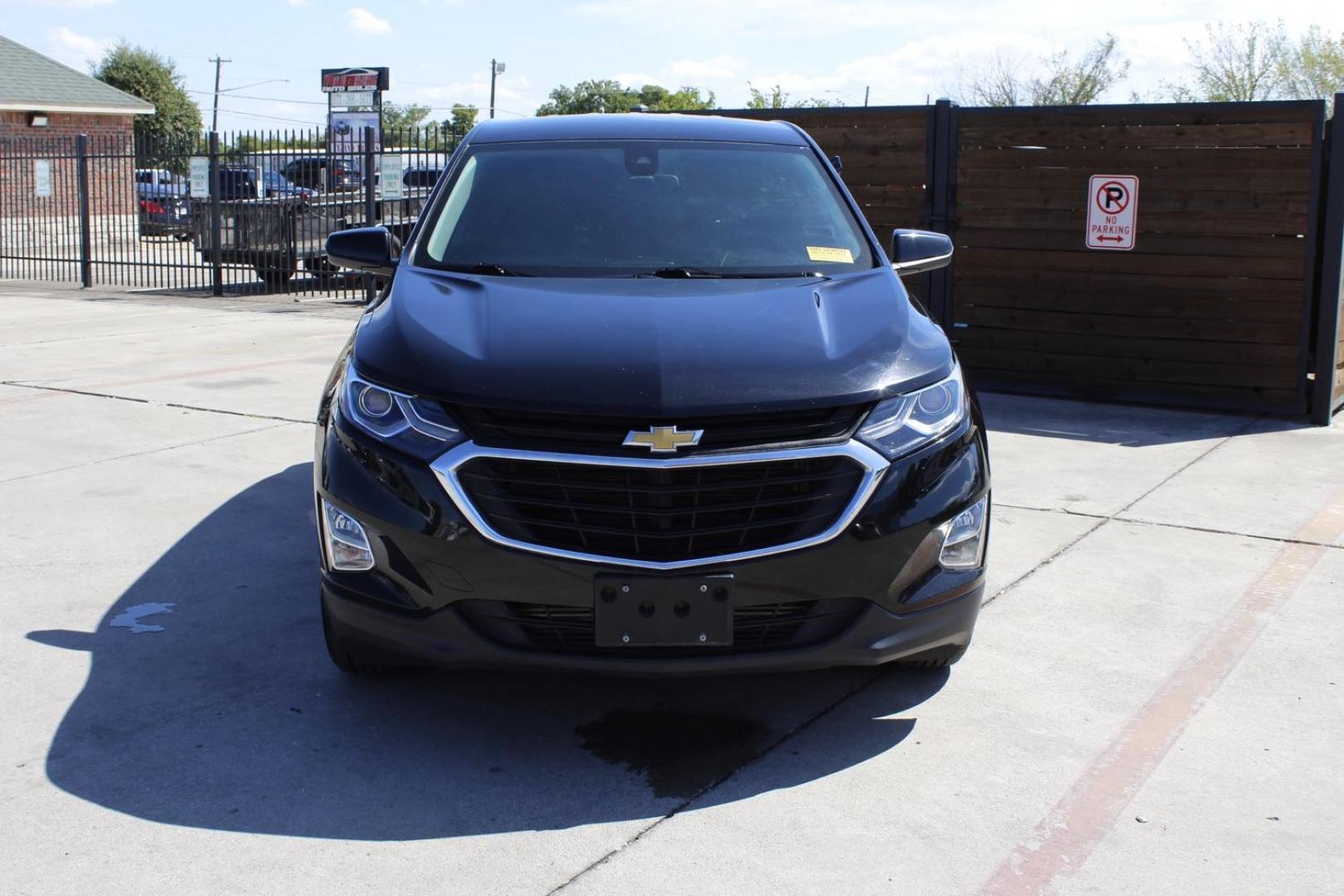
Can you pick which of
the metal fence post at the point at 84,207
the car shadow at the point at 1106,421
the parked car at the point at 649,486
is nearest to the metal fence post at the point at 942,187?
the car shadow at the point at 1106,421

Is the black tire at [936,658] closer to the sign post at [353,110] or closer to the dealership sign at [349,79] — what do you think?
the sign post at [353,110]

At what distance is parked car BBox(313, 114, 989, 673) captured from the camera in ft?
11.3

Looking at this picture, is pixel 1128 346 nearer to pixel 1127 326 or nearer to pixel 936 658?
pixel 1127 326

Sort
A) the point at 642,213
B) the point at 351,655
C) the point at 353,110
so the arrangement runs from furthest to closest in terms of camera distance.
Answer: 1. the point at 353,110
2. the point at 642,213
3. the point at 351,655

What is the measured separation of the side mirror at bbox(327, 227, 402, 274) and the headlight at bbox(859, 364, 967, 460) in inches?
79.9

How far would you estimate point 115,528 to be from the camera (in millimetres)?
→ 6117

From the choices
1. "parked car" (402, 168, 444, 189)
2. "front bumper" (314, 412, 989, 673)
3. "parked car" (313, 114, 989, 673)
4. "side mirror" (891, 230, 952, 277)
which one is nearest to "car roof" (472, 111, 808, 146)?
"side mirror" (891, 230, 952, 277)

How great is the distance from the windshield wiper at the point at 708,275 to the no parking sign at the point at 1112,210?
234 inches

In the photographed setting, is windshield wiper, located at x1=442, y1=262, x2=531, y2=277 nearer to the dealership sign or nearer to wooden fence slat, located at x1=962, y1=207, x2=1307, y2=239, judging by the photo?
wooden fence slat, located at x1=962, y1=207, x2=1307, y2=239

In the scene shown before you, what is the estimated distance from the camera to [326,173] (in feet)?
58.5

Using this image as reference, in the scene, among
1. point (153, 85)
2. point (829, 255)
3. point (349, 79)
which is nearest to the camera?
point (829, 255)

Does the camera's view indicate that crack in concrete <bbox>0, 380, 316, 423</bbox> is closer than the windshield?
No

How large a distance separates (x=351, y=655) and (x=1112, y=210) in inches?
294

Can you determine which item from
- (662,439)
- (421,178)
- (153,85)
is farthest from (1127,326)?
(153,85)
